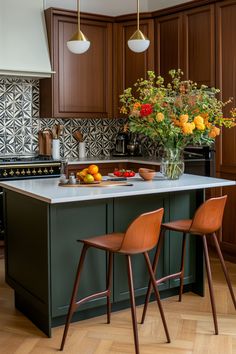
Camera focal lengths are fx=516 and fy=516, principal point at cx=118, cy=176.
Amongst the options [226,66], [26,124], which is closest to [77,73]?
[26,124]

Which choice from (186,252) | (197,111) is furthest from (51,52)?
(186,252)

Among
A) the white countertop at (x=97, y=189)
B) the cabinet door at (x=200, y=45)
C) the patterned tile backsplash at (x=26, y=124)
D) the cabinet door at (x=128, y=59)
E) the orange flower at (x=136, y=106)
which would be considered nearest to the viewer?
the white countertop at (x=97, y=189)

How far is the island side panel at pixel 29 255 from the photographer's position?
3.11 meters

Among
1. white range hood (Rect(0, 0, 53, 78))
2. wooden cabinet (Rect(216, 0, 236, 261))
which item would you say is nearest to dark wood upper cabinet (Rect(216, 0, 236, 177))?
wooden cabinet (Rect(216, 0, 236, 261))

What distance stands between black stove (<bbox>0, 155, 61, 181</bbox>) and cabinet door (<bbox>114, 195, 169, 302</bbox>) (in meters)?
1.84

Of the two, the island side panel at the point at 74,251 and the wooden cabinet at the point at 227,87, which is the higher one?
the wooden cabinet at the point at 227,87

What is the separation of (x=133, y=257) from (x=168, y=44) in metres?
2.77

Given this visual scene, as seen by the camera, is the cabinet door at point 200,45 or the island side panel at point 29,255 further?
the cabinet door at point 200,45

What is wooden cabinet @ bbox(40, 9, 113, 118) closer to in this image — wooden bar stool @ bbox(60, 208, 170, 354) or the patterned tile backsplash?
the patterned tile backsplash

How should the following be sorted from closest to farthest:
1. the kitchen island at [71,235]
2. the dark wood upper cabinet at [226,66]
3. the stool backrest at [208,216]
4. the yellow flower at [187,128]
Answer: the kitchen island at [71,235] < the stool backrest at [208,216] < the yellow flower at [187,128] < the dark wood upper cabinet at [226,66]

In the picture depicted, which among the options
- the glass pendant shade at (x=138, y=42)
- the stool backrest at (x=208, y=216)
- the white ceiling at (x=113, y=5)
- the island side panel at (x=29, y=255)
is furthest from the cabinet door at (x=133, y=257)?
the white ceiling at (x=113, y=5)

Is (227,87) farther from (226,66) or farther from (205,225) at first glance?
(205,225)

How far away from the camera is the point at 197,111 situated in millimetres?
3521

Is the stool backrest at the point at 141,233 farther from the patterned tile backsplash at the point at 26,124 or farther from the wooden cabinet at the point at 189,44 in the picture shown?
the patterned tile backsplash at the point at 26,124
